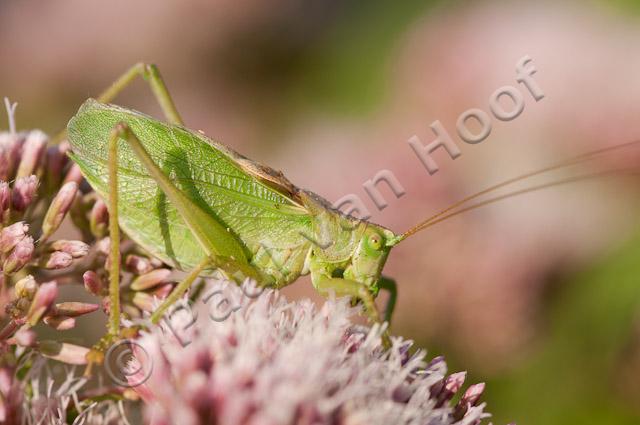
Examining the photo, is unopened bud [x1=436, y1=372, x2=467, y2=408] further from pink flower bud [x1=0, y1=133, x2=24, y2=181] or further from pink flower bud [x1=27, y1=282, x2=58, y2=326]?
pink flower bud [x1=0, y1=133, x2=24, y2=181]

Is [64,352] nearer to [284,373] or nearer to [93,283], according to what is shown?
[93,283]

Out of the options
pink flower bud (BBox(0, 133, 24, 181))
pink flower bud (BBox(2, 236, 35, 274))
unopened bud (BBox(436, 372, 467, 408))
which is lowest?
unopened bud (BBox(436, 372, 467, 408))

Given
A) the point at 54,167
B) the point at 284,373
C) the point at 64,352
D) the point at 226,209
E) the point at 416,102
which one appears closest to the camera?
the point at 284,373

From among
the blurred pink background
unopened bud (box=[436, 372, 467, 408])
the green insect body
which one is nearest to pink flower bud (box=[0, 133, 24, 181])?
the green insect body

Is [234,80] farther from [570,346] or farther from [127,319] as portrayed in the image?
[127,319]

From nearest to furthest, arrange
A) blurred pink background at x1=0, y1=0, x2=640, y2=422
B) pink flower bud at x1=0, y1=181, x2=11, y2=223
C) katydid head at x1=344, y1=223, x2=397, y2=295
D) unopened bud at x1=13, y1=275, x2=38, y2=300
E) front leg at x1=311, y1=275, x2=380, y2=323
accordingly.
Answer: unopened bud at x1=13, y1=275, x2=38, y2=300
pink flower bud at x1=0, y1=181, x2=11, y2=223
front leg at x1=311, y1=275, x2=380, y2=323
katydid head at x1=344, y1=223, x2=397, y2=295
blurred pink background at x1=0, y1=0, x2=640, y2=422

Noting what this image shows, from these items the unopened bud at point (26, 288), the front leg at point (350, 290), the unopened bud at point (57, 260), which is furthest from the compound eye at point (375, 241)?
the unopened bud at point (26, 288)

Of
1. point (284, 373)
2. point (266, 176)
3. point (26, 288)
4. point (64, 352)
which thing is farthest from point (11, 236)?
point (284, 373)
